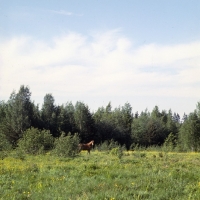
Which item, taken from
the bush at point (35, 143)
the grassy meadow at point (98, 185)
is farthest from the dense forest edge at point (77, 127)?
the grassy meadow at point (98, 185)

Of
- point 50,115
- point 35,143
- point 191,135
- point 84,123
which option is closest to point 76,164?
point 35,143

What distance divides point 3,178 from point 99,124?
2134 inches

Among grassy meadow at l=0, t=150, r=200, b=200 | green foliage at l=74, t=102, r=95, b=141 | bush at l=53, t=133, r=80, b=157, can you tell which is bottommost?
grassy meadow at l=0, t=150, r=200, b=200

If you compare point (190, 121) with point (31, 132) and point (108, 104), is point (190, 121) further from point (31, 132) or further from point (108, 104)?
point (108, 104)

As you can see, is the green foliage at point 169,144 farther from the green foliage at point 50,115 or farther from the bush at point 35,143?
the green foliage at point 50,115

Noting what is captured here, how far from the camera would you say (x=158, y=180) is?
9641 millimetres

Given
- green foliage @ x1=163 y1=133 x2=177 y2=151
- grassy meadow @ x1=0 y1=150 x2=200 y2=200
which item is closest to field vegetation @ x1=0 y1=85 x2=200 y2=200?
grassy meadow @ x1=0 y1=150 x2=200 y2=200

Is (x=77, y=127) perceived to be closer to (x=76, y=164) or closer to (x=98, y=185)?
(x=76, y=164)

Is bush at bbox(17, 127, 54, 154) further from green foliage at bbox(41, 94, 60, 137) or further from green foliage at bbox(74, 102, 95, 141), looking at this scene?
green foliage at bbox(74, 102, 95, 141)

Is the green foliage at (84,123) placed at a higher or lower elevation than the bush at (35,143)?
higher

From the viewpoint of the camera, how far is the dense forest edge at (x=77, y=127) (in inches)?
989

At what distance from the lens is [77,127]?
2341 inches

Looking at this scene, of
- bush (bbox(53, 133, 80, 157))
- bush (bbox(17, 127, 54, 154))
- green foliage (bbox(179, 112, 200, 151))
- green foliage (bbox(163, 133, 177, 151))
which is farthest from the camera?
green foliage (bbox(179, 112, 200, 151))

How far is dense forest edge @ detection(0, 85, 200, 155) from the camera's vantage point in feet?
82.4
